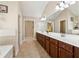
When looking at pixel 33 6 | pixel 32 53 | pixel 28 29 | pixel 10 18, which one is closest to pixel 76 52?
pixel 32 53

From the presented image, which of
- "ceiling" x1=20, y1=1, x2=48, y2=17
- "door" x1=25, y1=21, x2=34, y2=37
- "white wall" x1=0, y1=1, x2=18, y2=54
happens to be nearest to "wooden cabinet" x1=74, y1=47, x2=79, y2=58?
"white wall" x1=0, y1=1, x2=18, y2=54

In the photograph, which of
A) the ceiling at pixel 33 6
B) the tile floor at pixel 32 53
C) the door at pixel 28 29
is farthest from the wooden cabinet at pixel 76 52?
the door at pixel 28 29

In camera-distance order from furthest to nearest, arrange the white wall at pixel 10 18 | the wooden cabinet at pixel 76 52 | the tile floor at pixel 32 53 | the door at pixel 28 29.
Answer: the door at pixel 28 29, the white wall at pixel 10 18, the tile floor at pixel 32 53, the wooden cabinet at pixel 76 52

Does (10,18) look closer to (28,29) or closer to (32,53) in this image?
(32,53)

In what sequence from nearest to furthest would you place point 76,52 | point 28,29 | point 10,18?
1. point 76,52
2. point 10,18
3. point 28,29

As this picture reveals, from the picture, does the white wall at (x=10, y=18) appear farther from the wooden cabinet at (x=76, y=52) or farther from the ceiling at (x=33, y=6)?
the wooden cabinet at (x=76, y=52)

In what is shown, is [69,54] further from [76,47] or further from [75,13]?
[75,13]

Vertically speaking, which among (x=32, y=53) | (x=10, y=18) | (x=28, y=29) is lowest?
(x=32, y=53)

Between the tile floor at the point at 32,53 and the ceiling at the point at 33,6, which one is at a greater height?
the ceiling at the point at 33,6

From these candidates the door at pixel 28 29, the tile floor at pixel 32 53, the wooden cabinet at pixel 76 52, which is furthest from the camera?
the door at pixel 28 29

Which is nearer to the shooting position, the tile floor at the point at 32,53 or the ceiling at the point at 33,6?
the tile floor at the point at 32,53

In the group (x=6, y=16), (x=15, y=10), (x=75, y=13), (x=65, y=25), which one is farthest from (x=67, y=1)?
(x=6, y=16)

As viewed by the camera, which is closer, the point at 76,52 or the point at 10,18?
the point at 76,52

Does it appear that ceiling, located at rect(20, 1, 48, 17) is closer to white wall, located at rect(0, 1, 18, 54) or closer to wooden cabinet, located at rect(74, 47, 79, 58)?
white wall, located at rect(0, 1, 18, 54)
